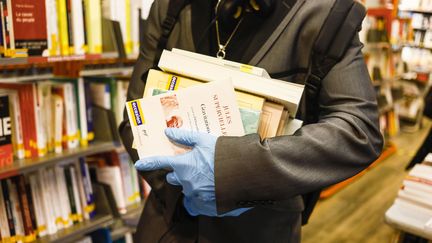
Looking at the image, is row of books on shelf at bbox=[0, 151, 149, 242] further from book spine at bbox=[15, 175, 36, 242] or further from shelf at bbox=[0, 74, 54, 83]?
shelf at bbox=[0, 74, 54, 83]

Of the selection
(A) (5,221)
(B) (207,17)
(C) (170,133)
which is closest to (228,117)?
(C) (170,133)

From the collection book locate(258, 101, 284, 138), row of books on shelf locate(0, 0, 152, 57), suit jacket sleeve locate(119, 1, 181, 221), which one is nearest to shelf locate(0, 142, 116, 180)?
row of books on shelf locate(0, 0, 152, 57)

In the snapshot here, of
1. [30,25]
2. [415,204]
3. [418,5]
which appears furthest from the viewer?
[418,5]

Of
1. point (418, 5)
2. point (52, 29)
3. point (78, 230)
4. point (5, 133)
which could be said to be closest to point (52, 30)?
point (52, 29)

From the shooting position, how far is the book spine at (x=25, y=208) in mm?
1779

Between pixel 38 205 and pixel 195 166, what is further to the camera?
pixel 38 205

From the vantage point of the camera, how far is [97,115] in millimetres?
2072

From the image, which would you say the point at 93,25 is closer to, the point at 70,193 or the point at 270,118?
the point at 70,193

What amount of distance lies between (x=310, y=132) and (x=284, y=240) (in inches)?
15.3

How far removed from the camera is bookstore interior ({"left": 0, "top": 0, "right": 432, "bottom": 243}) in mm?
Result: 900

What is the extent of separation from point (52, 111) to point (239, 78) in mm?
1260

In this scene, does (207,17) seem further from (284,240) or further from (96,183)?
(96,183)

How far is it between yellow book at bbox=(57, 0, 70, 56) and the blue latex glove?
3.60 feet

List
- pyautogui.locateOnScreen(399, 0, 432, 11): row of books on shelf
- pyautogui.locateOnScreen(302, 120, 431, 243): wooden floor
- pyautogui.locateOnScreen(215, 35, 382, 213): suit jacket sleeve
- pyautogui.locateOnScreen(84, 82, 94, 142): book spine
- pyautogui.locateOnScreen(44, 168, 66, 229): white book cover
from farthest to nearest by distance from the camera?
pyautogui.locateOnScreen(399, 0, 432, 11): row of books on shelf, pyautogui.locateOnScreen(302, 120, 431, 243): wooden floor, pyautogui.locateOnScreen(84, 82, 94, 142): book spine, pyautogui.locateOnScreen(44, 168, 66, 229): white book cover, pyautogui.locateOnScreen(215, 35, 382, 213): suit jacket sleeve
